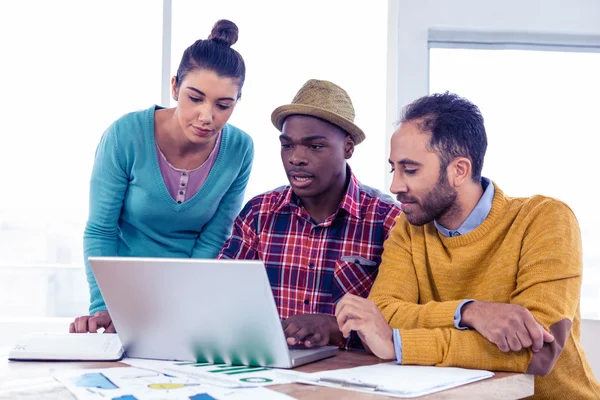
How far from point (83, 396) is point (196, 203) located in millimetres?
1272

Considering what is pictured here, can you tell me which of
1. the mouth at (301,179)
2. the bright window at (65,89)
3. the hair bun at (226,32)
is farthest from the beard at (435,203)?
the bright window at (65,89)

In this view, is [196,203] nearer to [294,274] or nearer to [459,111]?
[294,274]

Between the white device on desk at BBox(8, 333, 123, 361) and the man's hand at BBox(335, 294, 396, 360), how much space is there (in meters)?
0.47

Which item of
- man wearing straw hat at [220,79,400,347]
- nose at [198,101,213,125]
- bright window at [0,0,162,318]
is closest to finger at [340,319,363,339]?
man wearing straw hat at [220,79,400,347]

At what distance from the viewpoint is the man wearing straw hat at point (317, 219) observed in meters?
2.09

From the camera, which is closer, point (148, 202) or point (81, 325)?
point (81, 325)

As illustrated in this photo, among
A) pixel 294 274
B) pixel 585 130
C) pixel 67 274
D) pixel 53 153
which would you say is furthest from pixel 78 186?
pixel 585 130

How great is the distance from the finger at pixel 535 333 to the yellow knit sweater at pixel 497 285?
3 centimetres

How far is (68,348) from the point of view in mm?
1521

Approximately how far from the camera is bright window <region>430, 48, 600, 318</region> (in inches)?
150

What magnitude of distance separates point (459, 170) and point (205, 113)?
2.68 ft

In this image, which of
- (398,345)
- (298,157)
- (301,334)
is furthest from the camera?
(298,157)

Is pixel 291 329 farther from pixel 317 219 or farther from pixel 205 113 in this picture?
pixel 205 113

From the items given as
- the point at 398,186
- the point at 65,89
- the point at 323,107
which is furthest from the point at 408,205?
the point at 65,89
